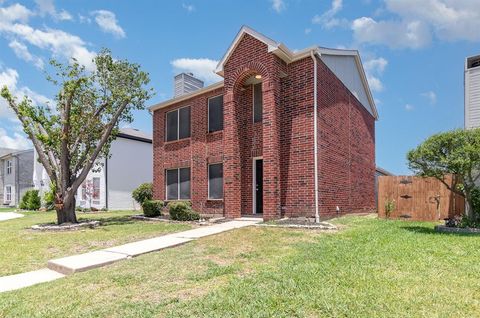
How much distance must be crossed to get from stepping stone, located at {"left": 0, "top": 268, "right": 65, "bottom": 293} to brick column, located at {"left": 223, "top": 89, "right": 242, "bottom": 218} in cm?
687

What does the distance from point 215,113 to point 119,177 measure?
1205cm

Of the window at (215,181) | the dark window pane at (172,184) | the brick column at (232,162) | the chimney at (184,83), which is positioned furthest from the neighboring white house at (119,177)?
the brick column at (232,162)

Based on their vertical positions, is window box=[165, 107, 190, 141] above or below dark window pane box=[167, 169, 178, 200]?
above

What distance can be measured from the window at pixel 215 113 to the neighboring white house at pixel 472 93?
9.01 m

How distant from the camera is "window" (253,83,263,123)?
13.3m

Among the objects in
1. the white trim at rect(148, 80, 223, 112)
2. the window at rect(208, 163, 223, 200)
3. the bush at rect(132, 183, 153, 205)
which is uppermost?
the white trim at rect(148, 80, 223, 112)

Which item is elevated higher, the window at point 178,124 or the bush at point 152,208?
the window at point 178,124

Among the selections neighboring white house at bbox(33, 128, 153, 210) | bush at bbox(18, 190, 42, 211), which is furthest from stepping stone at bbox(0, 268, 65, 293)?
bush at bbox(18, 190, 42, 211)

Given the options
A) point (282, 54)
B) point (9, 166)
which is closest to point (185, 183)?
point (282, 54)

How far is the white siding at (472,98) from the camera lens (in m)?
11.2

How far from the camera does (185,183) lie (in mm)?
16172

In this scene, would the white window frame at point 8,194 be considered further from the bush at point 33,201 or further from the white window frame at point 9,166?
the bush at point 33,201

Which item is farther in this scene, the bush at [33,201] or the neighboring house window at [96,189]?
the bush at [33,201]

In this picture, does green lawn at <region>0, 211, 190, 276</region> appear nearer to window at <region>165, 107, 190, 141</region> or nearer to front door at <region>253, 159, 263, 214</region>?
front door at <region>253, 159, 263, 214</region>
